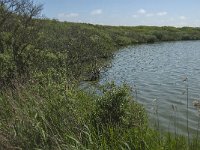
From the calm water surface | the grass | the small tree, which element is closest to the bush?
the grass

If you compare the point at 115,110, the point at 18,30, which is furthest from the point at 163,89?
the point at 115,110

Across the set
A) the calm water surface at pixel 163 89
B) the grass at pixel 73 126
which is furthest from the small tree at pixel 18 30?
the grass at pixel 73 126

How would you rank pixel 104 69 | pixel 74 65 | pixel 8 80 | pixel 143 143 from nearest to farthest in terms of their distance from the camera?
1. pixel 143 143
2. pixel 8 80
3. pixel 74 65
4. pixel 104 69

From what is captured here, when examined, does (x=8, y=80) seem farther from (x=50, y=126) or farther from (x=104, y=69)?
(x=104, y=69)

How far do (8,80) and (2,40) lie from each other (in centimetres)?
291

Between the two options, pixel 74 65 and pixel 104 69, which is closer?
pixel 74 65

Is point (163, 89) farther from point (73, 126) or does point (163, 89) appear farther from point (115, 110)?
point (73, 126)

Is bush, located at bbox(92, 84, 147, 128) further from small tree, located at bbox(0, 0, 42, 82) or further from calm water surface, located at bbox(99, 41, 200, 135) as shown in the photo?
small tree, located at bbox(0, 0, 42, 82)

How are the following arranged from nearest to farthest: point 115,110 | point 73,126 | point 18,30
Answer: point 73,126 → point 115,110 → point 18,30

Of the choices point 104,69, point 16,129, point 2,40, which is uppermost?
point 2,40

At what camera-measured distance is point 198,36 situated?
89.4 metres

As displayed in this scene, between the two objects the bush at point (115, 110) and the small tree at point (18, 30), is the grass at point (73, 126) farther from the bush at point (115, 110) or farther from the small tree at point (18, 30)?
the small tree at point (18, 30)

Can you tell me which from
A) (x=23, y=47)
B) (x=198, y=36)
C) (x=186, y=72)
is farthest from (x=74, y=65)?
(x=198, y=36)

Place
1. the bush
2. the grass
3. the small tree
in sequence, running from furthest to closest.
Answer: the small tree < the bush < the grass
